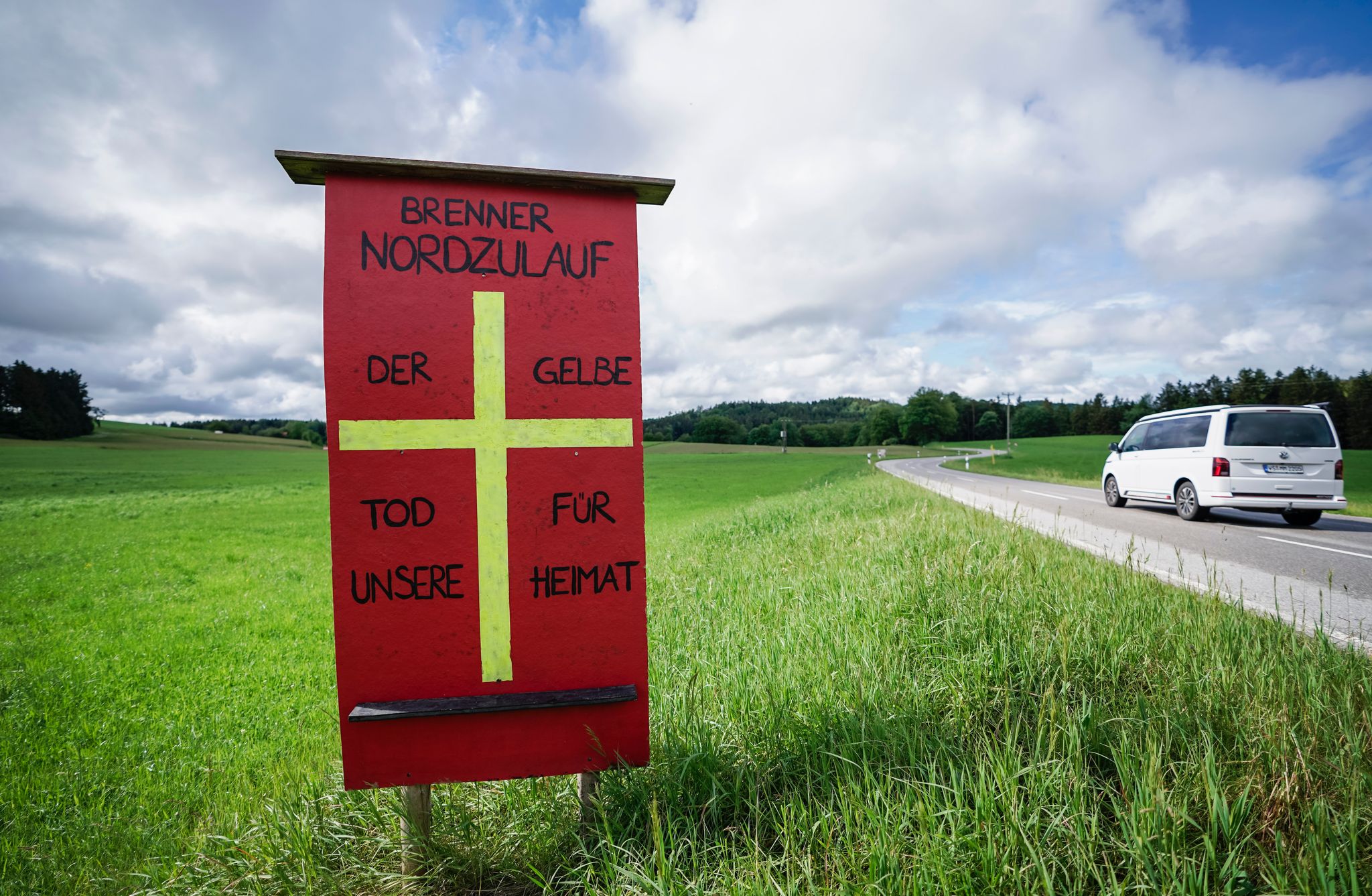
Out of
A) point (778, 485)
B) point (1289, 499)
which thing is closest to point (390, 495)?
point (1289, 499)

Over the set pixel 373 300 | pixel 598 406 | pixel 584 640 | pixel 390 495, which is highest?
pixel 373 300

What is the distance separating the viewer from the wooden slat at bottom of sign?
1986 millimetres

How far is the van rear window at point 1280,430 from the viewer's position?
9797 mm

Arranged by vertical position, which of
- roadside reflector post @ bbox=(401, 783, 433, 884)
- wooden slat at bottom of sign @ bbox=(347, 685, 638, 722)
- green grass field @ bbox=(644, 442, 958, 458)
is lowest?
green grass field @ bbox=(644, 442, 958, 458)

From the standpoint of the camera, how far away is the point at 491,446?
2092 mm

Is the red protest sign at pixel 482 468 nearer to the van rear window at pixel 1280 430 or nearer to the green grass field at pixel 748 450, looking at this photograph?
the van rear window at pixel 1280 430

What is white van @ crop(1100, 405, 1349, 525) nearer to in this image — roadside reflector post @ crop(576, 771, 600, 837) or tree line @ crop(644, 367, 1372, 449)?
roadside reflector post @ crop(576, 771, 600, 837)

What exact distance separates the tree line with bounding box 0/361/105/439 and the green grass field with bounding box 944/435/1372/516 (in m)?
94.2

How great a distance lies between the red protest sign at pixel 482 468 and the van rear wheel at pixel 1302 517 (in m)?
14.0

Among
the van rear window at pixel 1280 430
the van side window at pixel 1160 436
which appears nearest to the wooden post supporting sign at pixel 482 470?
the van rear window at pixel 1280 430

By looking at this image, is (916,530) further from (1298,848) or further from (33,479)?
(33,479)

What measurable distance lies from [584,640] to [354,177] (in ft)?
6.15

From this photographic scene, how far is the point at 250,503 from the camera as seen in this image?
21.6m

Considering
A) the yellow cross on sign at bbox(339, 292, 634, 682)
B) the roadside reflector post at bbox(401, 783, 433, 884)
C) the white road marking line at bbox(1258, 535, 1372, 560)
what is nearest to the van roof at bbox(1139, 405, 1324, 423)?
the white road marking line at bbox(1258, 535, 1372, 560)
